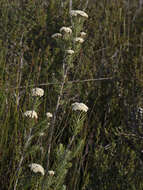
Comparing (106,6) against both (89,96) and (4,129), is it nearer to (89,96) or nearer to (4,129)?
(89,96)

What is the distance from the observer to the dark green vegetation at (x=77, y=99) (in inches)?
72.3

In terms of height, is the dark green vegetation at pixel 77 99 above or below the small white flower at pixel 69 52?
below

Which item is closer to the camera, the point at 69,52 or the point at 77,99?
the point at 69,52

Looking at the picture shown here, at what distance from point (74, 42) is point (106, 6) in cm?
177

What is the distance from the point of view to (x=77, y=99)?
101 inches

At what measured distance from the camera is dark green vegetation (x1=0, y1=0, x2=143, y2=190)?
1.84 metres

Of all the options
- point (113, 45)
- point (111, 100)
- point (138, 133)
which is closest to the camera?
point (138, 133)

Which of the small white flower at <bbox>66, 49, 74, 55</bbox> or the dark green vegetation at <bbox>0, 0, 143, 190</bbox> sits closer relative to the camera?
the small white flower at <bbox>66, 49, 74, 55</bbox>

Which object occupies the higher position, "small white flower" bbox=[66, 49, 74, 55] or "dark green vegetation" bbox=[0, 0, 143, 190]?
"small white flower" bbox=[66, 49, 74, 55]

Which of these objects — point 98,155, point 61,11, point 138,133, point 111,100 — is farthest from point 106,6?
point 98,155

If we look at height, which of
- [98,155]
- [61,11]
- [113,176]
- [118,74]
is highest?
[61,11]

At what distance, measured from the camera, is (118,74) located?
2.61 m

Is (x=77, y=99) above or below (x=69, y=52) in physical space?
below

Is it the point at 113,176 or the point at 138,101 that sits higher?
the point at 138,101
